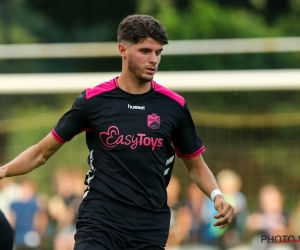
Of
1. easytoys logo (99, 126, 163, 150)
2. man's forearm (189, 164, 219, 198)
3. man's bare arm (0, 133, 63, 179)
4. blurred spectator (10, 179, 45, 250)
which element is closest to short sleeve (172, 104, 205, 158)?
man's forearm (189, 164, 219, 198)

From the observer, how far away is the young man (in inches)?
210

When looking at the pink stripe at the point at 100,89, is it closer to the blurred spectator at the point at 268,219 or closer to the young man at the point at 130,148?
the young man at the point at 130,148

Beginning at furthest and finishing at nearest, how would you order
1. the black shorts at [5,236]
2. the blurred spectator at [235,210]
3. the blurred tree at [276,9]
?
the blurred tree at [276,9], the blurred spectator at [235,210], the black shorts at [5,236]

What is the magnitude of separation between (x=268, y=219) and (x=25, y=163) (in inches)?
222

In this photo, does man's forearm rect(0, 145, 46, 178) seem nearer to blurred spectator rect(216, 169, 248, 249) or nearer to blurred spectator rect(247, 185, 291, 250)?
blurred spectator rect(247, 185, 291, 250)

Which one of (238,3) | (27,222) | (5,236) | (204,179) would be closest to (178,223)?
(27,222)

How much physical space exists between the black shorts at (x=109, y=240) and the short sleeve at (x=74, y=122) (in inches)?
23.2

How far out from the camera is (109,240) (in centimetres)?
529

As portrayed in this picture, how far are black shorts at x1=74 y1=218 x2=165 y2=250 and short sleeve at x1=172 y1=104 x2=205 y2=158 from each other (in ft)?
2.15

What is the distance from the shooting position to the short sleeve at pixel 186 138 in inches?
219

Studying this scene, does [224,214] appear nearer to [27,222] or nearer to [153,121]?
[153,121]

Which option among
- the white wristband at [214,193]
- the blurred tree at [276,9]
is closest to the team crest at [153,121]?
the white wristband at [214,193]

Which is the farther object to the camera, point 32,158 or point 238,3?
point 238,3

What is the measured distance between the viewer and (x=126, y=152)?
17.6 ft
